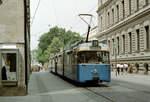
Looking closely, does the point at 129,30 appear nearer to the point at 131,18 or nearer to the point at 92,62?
the point at 131,18

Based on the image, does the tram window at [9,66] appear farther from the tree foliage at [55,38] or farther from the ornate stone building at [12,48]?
the tree foliage at [55,38]

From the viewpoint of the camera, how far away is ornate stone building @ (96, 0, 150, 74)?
39156mm

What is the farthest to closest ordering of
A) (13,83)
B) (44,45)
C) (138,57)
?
1. (44,45)
2. (138,57)
3. (13,83)

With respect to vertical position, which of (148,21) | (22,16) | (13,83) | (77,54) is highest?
(148,21)

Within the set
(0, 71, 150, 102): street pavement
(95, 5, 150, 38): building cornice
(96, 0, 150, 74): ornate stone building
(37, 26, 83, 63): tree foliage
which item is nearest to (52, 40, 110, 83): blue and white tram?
(0, 71, 150, 102): street pavement

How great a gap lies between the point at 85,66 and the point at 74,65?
1.54 m

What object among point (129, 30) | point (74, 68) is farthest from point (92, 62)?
point (129, 30)

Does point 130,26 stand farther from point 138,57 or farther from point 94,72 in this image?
point 94,72

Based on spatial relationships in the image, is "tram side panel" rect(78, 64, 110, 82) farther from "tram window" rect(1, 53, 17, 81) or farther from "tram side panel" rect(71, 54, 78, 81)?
"tram window" rect(1, 53, 17, 81)

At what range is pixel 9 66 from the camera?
14.5m

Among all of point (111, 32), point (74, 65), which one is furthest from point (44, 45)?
point (74, 65)

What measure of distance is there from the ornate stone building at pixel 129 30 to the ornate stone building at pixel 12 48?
25.1 meters

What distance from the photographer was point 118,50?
5262 centimetres

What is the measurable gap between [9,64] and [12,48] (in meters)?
0.76
